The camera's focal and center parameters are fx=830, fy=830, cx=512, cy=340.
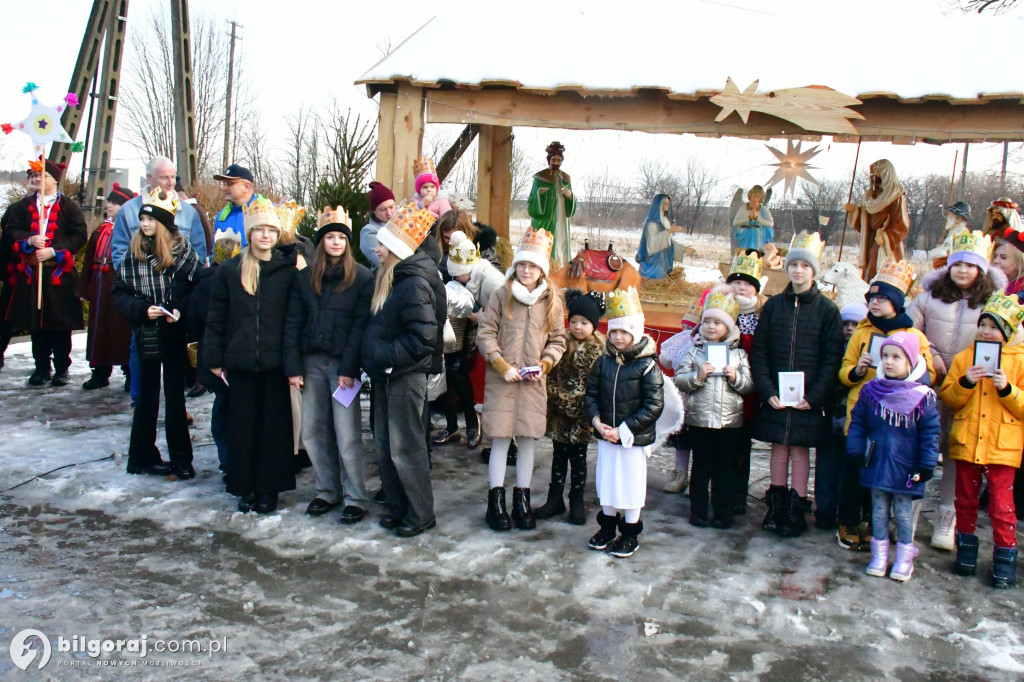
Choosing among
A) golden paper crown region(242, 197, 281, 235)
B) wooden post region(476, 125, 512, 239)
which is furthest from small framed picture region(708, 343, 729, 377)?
wooden post region(476, 125, 512, 239)

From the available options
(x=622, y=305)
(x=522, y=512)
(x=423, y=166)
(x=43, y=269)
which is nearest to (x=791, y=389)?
(x=622, y=305)

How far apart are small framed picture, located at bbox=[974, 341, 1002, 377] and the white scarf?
2360mm

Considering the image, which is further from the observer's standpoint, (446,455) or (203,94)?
(203,94)

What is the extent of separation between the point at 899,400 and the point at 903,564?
0.88 meters

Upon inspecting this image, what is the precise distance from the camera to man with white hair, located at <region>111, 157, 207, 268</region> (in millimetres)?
5926

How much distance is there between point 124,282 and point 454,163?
16.1ft

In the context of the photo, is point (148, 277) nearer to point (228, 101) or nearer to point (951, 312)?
point (951, 312)

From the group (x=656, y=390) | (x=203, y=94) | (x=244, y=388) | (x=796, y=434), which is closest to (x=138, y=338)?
(x=244, y=388)

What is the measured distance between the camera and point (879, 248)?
798cm

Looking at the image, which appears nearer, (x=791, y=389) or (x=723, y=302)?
(x=791, y=389)

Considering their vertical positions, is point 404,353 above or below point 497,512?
above

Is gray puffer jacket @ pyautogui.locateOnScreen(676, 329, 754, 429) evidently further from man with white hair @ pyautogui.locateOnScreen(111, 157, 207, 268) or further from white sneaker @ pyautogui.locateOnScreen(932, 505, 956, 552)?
man with white hair @ pyautogui.locateOnScreen(111, 157, 207, 268)

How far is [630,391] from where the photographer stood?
4.57 meters

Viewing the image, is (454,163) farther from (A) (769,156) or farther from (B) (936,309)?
(B) (936,309)
